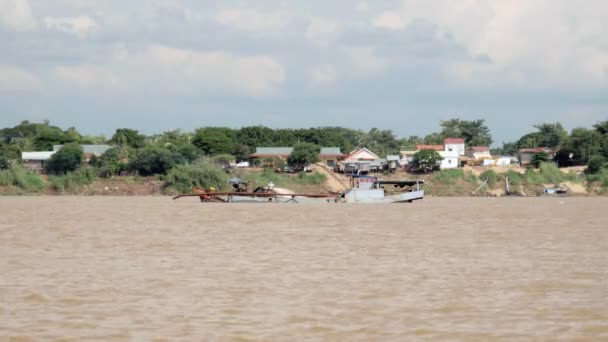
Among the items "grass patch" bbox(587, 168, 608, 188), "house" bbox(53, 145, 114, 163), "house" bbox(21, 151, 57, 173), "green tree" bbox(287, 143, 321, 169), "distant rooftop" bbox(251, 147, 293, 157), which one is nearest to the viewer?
"grass patch" bbox(587, 168, 608, 188)

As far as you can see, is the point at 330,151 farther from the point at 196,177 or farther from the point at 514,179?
the point at 196,177

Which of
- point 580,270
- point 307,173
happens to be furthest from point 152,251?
point 307,173

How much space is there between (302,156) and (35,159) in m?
29.2

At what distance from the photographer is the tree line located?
306 feet

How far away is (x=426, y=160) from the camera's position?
97.6 meters

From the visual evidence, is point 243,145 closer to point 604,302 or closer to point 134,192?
point 134,192

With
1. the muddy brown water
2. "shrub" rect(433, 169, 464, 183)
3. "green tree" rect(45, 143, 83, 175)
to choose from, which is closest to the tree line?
"green tree" rect(45, 143, 83, 175)

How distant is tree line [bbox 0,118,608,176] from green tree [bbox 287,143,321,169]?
0.33 metres

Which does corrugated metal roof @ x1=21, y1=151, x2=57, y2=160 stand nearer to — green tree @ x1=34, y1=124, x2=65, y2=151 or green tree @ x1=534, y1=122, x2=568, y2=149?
green tree @ x1=34, y1=124, x2=65, y2=151

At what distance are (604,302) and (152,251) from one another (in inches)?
524

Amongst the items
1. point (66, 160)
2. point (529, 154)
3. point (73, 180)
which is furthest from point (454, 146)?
point (73, 180)

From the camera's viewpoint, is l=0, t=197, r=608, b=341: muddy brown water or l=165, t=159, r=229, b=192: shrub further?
l=165, t=159, r=229, b=192: shrub

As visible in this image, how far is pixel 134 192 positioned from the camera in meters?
87.4

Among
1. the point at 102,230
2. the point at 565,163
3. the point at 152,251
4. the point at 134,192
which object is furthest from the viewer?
the point at 565,163
